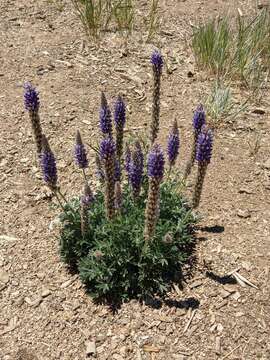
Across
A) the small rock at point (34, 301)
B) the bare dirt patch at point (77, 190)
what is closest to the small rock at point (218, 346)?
the bare dirt patch at point (77, 190)

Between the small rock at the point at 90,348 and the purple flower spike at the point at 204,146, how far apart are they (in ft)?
5.44

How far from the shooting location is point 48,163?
3850 millimetres

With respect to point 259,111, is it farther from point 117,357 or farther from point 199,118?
point 117,357

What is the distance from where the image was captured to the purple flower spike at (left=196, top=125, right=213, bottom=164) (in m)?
3.79

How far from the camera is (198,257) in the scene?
450 cm

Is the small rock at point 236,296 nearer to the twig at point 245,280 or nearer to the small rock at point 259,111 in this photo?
the twig at point 245,280

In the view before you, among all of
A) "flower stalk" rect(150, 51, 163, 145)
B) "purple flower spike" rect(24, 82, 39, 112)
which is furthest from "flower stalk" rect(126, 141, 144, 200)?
"purple flower spike" rect(24, 82, 39, 112)

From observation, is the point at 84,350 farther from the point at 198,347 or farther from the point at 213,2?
the point at 213,2

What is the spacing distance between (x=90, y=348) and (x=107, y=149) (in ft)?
5.23

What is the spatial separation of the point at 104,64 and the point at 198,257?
12.2 feet

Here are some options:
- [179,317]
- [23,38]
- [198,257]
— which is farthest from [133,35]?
[179,317]

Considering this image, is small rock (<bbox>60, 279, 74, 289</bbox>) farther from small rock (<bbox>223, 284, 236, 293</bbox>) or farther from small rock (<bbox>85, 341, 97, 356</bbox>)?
small rock (<bbox>223, 284, 236, 293</bbox>)

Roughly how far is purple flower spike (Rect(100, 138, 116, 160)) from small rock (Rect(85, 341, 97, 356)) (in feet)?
4.92

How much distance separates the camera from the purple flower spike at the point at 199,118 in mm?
4090
